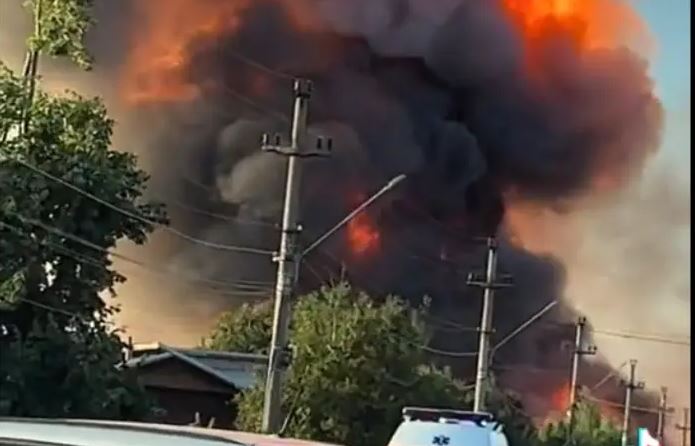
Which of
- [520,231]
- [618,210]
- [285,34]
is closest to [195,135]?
[285,34]

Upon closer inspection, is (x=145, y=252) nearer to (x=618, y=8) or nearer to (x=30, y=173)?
(x=30, y=173)

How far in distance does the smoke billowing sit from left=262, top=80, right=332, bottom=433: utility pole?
166 cm

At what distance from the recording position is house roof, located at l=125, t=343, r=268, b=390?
15648 mm

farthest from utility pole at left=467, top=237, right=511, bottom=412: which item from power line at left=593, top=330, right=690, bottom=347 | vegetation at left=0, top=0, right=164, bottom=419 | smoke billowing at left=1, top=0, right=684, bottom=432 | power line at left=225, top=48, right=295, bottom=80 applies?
vegetation at left=0, top=0, right=164, bottom=419

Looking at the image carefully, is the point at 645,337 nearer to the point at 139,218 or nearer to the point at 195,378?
the point at 195,378

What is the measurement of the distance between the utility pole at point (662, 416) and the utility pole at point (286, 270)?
157 inches

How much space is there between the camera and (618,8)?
15.6 m

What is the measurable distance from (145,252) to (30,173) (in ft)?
5.74

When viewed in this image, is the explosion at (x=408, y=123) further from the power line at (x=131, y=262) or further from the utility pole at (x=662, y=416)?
the utility pole at (x=662, y=416)

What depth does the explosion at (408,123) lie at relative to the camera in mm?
16562

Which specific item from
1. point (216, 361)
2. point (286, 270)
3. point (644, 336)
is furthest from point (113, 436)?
point (216, 361)

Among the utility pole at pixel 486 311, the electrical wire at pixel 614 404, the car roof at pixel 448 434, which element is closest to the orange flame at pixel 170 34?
the utility pole at pixel 486 311

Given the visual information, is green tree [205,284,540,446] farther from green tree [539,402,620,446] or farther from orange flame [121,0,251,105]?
orange flame [121,0,251,105]

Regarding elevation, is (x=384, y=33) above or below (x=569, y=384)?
above
